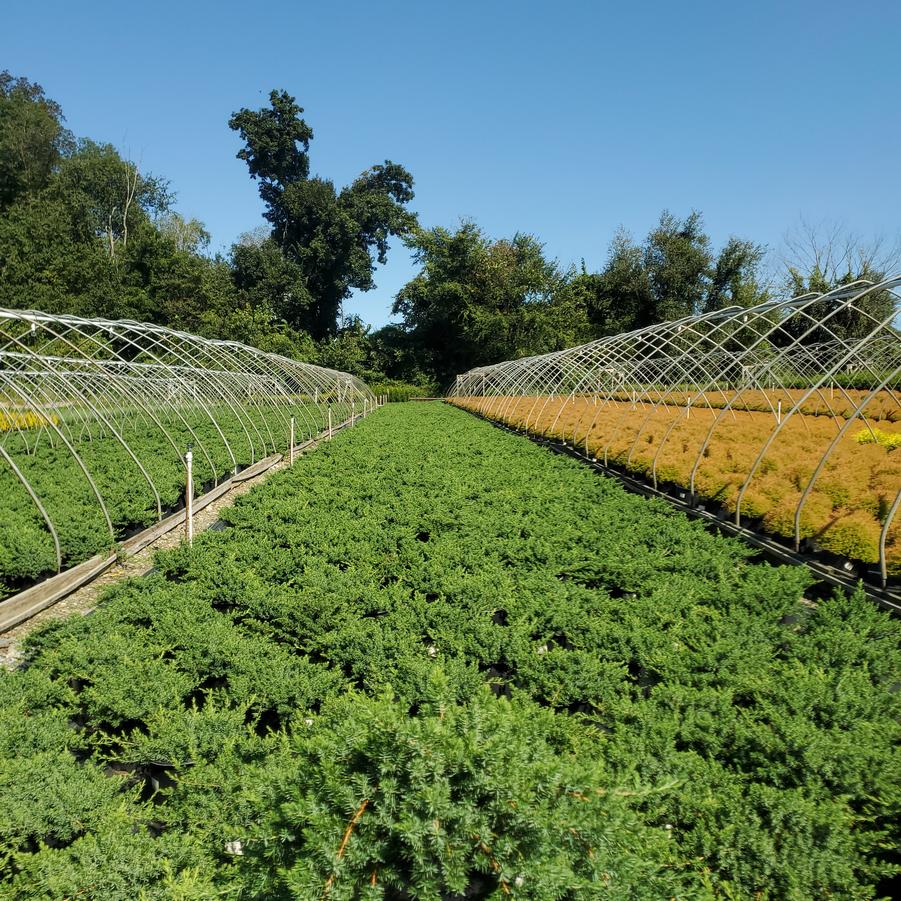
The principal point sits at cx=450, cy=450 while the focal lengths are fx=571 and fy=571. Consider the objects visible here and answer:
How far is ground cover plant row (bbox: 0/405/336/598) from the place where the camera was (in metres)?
5.91

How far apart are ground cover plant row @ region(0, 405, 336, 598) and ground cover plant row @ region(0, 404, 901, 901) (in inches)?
49.1

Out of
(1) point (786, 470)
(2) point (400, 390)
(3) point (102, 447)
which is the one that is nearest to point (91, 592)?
(3) point (102, 447)

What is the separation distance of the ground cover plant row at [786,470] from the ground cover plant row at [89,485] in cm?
749

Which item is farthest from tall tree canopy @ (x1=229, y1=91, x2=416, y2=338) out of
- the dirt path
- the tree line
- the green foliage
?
the green foliage

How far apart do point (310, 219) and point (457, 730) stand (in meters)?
51.9

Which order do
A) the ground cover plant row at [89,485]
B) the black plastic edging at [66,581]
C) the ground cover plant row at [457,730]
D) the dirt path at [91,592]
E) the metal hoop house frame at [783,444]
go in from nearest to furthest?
the ground cover plant row at [457,730] < the dirt path at [91,592] < the black plastic edging at [66,581] < the metal hoop house frame at [783,444] < the ground cover plant row at [89,485]

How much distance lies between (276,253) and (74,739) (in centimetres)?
4832

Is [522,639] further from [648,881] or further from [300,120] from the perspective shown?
[300,120]

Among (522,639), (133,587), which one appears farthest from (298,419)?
(522,639)

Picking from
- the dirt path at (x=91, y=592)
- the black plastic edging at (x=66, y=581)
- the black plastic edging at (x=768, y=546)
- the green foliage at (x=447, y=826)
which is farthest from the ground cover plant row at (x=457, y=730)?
the black plastic edging at (x=66, y=581)

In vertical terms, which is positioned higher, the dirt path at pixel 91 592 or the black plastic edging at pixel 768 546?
the black plastic edging at pixel 768 546

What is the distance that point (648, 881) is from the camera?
6.62ft

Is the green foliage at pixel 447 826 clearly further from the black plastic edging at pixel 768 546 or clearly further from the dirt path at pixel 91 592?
the black plastic edging at pixel 768 546

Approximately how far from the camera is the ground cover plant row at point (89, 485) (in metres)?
5.91
